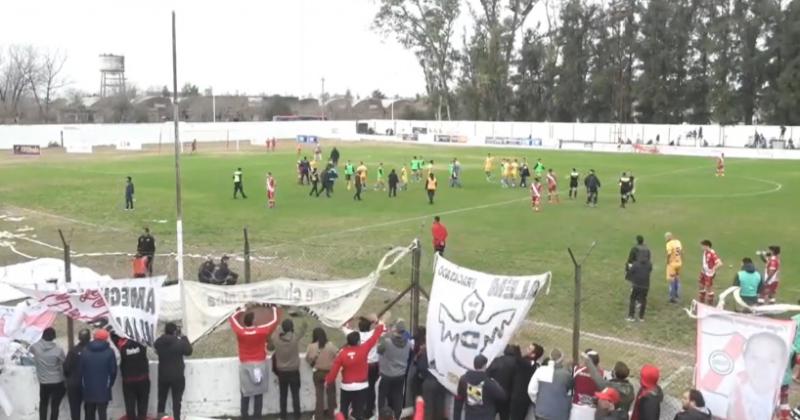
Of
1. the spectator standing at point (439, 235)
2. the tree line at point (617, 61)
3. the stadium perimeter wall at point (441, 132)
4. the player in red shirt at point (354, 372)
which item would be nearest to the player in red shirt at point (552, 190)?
the spectator standing at point (439, 235)

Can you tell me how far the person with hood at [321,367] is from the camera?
9961 millimetres

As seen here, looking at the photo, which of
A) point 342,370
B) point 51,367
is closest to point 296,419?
point 342,370

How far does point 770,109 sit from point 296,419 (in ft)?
270

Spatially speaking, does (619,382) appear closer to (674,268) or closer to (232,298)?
(232,298)

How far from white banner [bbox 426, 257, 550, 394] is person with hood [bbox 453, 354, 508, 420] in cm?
47

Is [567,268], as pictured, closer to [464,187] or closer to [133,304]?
[133,304]

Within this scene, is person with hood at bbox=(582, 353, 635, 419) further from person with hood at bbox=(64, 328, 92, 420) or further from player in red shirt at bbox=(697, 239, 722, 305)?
player in red shirt at bbox=(697, 239, 722, 305)

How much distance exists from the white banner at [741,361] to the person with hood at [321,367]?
4.56 m

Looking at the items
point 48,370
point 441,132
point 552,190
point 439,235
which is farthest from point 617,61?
point 48,370

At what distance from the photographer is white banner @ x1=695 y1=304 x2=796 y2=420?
8125mm

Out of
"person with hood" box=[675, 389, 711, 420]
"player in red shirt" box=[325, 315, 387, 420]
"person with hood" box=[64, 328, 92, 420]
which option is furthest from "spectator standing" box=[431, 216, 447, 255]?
"person with hood" box=[675, 389, 711, 420]

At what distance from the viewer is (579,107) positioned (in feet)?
315

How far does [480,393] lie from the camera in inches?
351

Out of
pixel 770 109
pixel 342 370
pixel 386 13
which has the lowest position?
pixel 342 370
